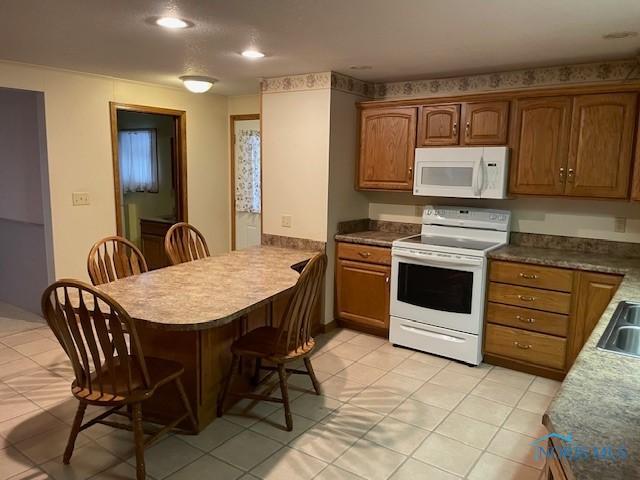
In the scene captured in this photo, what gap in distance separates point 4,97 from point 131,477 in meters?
3.82

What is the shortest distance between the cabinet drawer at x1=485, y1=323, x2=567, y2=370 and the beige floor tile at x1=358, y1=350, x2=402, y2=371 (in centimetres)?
69

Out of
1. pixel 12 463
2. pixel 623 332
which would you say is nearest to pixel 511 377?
pixel 623 332

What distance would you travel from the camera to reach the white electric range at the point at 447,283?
11.4ft

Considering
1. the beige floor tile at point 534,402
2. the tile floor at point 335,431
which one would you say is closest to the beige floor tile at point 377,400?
the tile floor at point 335,431

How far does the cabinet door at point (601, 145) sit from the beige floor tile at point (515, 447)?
1.73 metres

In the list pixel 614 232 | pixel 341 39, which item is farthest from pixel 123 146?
pixel 614 232

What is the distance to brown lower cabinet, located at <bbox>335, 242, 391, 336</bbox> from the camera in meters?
4.00

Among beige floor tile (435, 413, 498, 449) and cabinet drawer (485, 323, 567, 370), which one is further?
cabinet drawer (485, 323, 567, 370)

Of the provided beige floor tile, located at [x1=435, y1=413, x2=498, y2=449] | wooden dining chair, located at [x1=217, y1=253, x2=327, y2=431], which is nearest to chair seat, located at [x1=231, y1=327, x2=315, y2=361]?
wooden dining chair, located at [x1=217, y1=253, x2=327, y2=431]

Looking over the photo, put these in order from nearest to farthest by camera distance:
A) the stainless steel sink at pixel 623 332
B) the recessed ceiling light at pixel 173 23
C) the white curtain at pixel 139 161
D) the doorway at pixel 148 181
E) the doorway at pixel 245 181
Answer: the stainless steel sink at pixel 623 332, the recessed ceiling light at pixel 173 23, the doorway at pixel 245 181, the doorway at pixel 148 181, the white curtain at pixel 139 161

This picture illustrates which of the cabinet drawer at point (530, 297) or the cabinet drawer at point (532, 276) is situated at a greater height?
the cabinet drawer at point (532, 276)

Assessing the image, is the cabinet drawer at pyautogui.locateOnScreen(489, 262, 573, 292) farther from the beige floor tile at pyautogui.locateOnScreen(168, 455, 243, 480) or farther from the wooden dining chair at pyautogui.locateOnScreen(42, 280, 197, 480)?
the wooden dining chair at pyautogui.locateOnScreen(42, 280, 197, 480)

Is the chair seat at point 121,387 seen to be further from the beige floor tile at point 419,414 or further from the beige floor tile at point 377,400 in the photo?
the beige floor tile at point 419,414

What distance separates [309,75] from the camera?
13.0 feet
